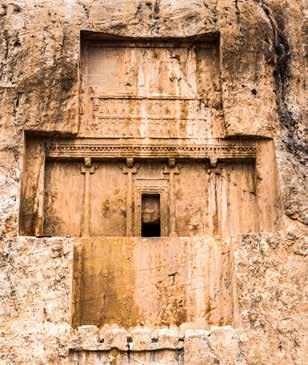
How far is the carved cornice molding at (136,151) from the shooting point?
1016 centimetres

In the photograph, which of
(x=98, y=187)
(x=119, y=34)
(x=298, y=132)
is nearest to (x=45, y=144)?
(x=98, y=187)

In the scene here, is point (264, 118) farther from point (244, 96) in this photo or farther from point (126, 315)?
point (126, 315)

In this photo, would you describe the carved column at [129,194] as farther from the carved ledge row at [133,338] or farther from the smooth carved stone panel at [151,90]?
the carved ledge row at [133,338]

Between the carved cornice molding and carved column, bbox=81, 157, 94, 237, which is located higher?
the carved cornice molding

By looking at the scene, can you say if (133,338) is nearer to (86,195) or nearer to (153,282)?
(153,282)

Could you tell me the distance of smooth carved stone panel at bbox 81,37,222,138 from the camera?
33.8ft

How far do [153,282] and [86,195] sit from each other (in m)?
1.41

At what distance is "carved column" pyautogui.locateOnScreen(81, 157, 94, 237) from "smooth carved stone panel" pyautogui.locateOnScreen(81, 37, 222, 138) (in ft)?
1.32

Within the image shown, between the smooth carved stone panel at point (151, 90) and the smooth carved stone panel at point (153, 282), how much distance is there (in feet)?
4.95

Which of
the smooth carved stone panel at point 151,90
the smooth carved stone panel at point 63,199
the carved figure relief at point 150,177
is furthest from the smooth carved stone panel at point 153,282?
the smooth carved stone panel at point 151,90

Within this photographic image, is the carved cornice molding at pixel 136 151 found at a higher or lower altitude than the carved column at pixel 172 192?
higher

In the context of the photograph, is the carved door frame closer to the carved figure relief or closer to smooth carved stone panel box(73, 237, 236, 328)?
the carved figure relief

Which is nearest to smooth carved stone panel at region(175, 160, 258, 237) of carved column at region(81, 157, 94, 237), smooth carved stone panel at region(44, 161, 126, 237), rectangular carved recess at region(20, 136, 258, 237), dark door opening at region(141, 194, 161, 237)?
rectangular carved recess at region(20, 136, 258, 237)

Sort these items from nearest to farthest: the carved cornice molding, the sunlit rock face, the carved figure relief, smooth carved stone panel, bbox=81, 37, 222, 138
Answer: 1. the sunlit rock face
2. the carved figure relief
3. the carved cornice molding
4. smooth carved stone panel, bbox=81, 37, 222, 138
